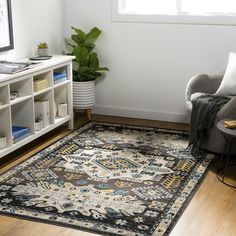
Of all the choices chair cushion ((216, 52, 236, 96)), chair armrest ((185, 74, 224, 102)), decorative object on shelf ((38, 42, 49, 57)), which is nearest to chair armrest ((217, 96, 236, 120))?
chair cushion ((216, 52, 236, 96))

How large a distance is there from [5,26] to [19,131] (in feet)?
3.11

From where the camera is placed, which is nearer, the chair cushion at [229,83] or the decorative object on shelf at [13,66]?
the decorative object on shelf at [13,66]

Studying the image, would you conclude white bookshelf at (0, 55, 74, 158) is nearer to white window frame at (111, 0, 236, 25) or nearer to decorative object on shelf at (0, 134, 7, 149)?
decorative object on shelf at (0, 134, 7, 149)

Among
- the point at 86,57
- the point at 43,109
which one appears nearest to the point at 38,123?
the point at 43,109

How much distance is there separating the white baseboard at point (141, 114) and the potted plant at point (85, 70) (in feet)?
1.08

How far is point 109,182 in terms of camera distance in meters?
3.70

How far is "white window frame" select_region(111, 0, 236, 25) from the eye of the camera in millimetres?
4816

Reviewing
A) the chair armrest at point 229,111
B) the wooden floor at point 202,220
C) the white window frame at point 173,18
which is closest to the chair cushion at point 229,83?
the chair armrest at point 229,111

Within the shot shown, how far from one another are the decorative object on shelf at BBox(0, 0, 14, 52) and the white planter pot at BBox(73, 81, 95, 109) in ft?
2.97

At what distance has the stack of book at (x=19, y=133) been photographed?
4121mm

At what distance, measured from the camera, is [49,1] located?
5.12m

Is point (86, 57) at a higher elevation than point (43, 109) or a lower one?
higher

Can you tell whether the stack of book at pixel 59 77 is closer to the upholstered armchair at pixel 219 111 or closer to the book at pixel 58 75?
the book at pixel 58 75

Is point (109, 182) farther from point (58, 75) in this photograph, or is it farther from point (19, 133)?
point (58, 75)
